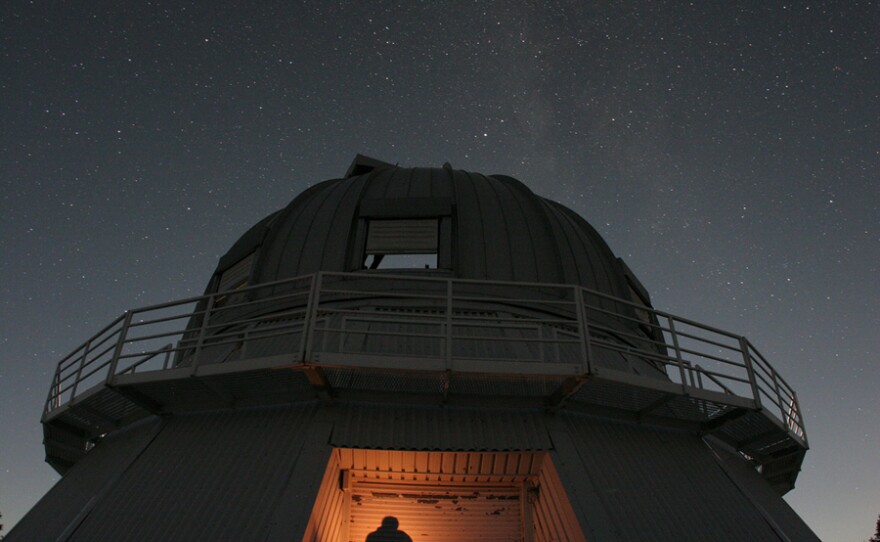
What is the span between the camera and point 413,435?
8.38m

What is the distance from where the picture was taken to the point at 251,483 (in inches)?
310

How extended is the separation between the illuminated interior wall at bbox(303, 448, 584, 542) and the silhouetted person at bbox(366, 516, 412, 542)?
65 mm

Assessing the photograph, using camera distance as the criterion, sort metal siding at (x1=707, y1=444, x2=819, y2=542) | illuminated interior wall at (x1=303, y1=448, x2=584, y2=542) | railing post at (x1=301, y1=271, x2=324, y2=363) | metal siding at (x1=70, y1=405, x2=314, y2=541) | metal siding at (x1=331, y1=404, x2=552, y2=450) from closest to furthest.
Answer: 1. metal siding at (x1=70, y1=405, x2=314, y2=541)
2. railing post at (x1=301, y1=271, x2=324, y2=363)
3. metal siding at (x1=331, y1=404, x2=552, y2=450)
4. illuminated interior wall at (x1=303, y1=448, x2=584, y2=542)
5. metal siding at (x1=707, y1=444, x2=819, y2=542)

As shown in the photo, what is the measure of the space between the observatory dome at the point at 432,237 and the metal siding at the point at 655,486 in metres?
3.57

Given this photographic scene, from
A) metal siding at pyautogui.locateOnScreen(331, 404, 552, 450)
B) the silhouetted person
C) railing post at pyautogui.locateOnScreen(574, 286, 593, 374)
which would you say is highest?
railing post at pyautogui.locateOnScreen(574, 286, 593, 374)

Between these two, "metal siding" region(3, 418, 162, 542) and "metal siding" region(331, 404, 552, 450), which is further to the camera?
"metal siding" region(3, 418, 162, 542)

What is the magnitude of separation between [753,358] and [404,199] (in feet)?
22.2

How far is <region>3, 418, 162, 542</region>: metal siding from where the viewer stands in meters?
8.63

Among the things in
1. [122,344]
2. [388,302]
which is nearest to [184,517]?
[122,344]

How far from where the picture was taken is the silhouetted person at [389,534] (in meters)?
8.70

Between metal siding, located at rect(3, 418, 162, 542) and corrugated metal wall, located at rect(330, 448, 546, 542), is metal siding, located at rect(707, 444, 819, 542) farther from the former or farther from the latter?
metal siding, located at rect(3, 418, 162, 542)

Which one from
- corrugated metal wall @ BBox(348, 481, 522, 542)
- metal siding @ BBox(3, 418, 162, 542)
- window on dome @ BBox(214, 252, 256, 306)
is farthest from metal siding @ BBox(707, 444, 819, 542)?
window on dome @ BBox(214, 252, 256, 306)

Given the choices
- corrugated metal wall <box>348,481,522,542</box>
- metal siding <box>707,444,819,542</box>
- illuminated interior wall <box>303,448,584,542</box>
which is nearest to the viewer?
illuminated interior wall <box>303,448,584,542</box>

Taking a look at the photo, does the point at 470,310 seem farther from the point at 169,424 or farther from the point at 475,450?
the point at 169,424
